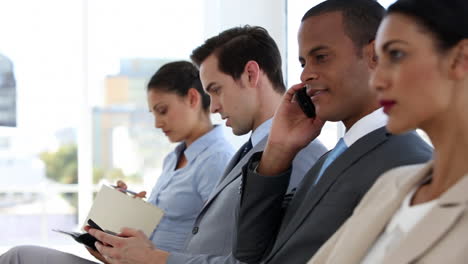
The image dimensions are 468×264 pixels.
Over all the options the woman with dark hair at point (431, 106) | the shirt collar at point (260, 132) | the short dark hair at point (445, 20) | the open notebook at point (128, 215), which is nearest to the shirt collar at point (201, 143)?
the open notebook at point (128, 215)

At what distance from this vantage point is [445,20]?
106 cm

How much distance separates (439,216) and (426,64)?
0.74ft

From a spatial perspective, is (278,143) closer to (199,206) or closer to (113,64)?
(199,206)

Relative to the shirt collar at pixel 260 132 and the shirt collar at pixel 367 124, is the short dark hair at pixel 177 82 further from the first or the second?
the shirt collar at pixel 367 124

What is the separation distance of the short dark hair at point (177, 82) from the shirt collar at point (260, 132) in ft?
2.70

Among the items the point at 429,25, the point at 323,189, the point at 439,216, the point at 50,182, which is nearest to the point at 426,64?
the point at 429,25

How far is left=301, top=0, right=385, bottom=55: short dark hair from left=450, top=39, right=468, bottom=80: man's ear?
632 mm

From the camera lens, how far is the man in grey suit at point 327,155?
1504 mm

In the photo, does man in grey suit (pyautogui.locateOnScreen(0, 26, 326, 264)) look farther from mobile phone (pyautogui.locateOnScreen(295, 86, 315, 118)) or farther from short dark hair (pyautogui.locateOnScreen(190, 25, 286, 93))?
mobile phone (pyautogui.locateOnScreen(295, 86, 315, 118))

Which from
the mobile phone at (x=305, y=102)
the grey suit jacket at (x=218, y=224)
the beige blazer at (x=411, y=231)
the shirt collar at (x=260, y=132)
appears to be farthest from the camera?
the shirt collar at (x=260, y=132)

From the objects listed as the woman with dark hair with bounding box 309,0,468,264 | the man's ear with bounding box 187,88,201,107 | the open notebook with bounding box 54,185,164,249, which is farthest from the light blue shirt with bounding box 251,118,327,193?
the man's ear with bounding box 187,88,201,107

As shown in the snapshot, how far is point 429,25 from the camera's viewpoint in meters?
1.07

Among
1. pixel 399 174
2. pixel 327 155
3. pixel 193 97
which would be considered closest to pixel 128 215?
pixel 193 97

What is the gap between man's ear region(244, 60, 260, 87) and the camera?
2479 mm
